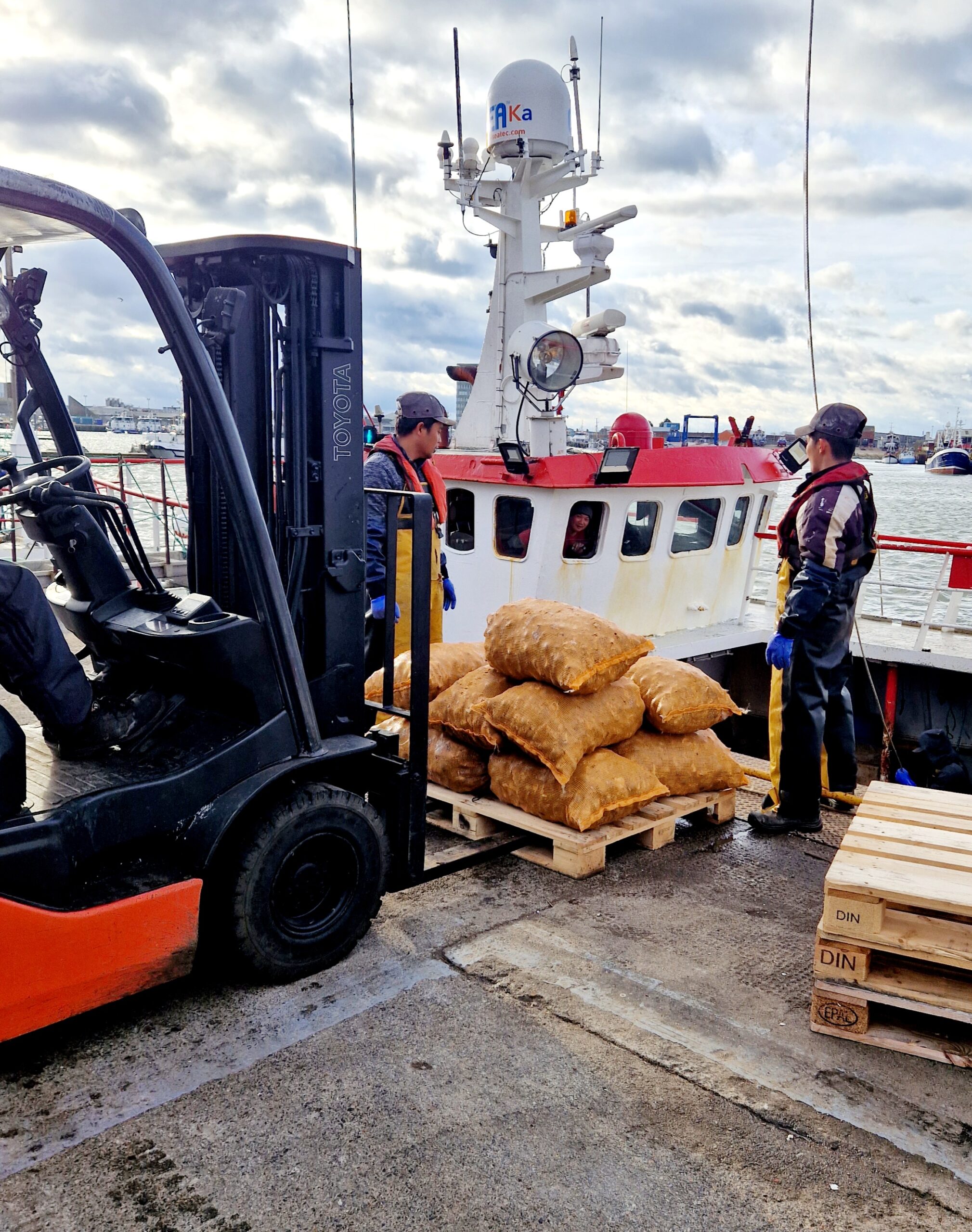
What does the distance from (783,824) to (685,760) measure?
675 millimetres

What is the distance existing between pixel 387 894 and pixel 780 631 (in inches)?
99.9

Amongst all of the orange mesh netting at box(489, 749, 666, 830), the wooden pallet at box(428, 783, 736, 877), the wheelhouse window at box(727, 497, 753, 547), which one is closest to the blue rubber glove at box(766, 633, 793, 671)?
the wooden pallet at box(428, 783, 736, 877)

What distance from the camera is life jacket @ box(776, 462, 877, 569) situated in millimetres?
5102

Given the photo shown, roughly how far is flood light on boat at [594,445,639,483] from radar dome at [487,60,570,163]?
3380mm

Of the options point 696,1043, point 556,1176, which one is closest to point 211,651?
point 556,1176

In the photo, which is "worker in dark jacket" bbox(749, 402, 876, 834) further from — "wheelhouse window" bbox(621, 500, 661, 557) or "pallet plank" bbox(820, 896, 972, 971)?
"wheelhouse window" bbox(621, 500, 661, 557)

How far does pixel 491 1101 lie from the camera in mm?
2932

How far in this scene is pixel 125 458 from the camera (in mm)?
12938

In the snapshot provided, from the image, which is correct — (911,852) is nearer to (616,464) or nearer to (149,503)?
(616,464)

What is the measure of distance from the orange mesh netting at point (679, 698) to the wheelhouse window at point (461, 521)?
146 inches

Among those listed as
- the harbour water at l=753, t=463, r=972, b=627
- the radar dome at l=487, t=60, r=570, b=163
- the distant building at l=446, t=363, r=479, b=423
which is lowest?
the harbour water at l=753, t=463, r=972, b=627

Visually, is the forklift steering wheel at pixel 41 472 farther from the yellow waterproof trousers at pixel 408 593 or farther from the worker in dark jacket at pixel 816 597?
the worker in dark jacket at pixel 816 597

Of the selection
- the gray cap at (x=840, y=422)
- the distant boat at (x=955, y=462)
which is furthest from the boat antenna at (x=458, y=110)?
the distant boat at (x=955, y=462)

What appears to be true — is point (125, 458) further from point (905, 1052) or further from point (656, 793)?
point (905, 1052)
